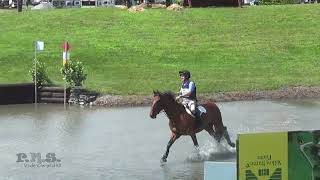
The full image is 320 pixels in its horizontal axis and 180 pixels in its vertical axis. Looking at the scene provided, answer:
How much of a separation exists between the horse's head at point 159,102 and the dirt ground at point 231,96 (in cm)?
1059

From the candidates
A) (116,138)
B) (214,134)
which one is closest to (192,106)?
(214,134)

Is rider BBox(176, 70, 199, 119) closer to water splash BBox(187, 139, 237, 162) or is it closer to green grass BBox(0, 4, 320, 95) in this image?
water splash BBox(187, 139, 237, 162)

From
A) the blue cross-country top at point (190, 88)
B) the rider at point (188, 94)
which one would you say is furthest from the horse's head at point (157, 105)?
the blue cross-country top at point (190, 88)

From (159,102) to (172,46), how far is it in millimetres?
23770

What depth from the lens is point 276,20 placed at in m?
45.0

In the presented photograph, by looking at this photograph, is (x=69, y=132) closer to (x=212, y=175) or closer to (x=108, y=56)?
(x=212, y=175)

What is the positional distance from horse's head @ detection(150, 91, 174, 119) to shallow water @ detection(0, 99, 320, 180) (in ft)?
4.23

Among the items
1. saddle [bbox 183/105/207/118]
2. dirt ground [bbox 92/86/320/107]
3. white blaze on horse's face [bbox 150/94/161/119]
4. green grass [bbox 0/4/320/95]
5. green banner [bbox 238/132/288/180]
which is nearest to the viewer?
green banner [bbox 238/132/288/180]

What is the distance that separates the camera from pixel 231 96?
27.6 meters

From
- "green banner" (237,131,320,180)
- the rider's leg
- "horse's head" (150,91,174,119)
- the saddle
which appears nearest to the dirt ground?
the saddle

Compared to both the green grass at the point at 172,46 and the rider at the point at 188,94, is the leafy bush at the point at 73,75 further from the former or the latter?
the rider at the point at 188,94

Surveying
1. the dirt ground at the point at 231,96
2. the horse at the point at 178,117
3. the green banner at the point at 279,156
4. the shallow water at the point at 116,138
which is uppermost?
the green banner at the point at 279,156

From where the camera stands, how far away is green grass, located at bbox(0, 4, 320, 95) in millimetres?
31109

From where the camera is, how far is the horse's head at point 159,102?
1540cm
